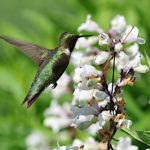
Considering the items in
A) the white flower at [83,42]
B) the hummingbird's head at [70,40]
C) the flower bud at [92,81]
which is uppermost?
the white flower at [83,42]

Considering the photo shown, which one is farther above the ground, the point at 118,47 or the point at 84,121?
the point at 118,47

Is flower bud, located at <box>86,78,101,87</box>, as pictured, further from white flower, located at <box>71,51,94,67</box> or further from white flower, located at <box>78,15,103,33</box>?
white flower, located at <box>78,15,103,33</box>

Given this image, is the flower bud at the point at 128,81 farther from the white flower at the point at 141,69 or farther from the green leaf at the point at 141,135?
the green leaf at the point at 141,135

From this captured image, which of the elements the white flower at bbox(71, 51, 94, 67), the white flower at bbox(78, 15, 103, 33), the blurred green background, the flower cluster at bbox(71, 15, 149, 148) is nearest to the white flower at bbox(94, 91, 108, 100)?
the flower cluster at bbox(71, 15, 149, 148)

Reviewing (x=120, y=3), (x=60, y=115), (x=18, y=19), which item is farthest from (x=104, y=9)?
(x=18, y=19)

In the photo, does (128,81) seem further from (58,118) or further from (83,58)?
(58,118)

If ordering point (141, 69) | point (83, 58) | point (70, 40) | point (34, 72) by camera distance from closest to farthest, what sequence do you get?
point (141, 69), point (70, 40), point (83, 58), point (34, 72)

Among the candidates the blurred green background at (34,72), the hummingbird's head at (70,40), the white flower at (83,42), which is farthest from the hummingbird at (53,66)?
the blurred green background at (34,72)

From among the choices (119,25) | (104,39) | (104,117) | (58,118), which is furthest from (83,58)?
(58,118)
